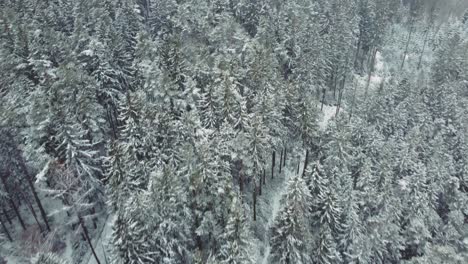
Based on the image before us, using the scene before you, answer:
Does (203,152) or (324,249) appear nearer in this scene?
(203,152)

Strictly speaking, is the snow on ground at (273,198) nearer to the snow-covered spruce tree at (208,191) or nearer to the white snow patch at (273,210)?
the white snow patch at (273,210)

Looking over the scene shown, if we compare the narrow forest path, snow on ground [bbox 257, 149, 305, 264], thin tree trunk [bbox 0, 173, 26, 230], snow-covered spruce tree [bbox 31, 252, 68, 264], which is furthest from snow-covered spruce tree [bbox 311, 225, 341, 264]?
thin tree trunk [bbox 0, 173, 26, 230]

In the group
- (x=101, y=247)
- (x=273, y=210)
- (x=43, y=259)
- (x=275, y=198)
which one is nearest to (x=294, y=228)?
(x=273, y=210)

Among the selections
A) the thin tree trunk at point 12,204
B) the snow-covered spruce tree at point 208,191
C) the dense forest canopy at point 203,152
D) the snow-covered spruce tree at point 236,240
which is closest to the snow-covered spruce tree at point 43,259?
the dense forest canopy at point 203,152

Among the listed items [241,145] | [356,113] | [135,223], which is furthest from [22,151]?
[356,113]

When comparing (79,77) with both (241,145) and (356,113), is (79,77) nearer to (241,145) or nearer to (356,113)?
(241,145)

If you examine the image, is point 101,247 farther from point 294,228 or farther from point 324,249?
point 324,249

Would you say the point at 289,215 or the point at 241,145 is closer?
the point at 289,215

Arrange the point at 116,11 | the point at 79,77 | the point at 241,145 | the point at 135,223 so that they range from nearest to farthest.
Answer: the point at 135,223, the point at 241,145, the point at 79,77, the point at 116,11
